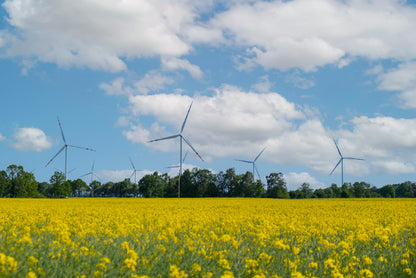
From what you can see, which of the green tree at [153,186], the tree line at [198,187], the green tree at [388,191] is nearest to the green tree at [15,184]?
the tree line at [198,187]

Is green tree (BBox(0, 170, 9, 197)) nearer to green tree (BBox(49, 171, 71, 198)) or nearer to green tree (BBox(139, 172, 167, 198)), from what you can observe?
green tree (BBox(49, 171, 71, 198))

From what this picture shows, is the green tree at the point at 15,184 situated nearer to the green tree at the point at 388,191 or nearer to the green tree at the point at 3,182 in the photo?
the green tree at the point at 3,182

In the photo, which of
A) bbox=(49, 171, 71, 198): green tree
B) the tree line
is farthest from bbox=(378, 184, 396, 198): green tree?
bbox=(49, 171, 71, 198): green tree

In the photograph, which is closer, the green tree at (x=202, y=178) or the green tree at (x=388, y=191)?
the green tree at (x=202, y=178)

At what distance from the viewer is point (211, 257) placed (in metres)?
7.84

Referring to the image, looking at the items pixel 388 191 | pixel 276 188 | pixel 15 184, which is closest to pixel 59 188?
pixel 15 184

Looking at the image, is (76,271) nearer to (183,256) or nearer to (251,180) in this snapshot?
(183,256)

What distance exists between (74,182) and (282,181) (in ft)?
342

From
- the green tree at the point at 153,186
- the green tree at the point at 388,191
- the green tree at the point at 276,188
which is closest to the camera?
the green tree at the point at 276,188

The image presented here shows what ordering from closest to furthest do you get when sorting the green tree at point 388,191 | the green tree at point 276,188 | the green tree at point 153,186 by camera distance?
the green tree at point 276,188 → the green tree at point 153,186 → the green tree at point 388,191

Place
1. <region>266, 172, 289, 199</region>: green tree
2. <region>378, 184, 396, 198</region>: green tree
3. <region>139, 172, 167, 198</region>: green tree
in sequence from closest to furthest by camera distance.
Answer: <region>266, 172, 289, 199</region>: green tree < <region>139, 172, 167, 198</region>: green tree < <region>378, 184, 396, 198</region>: green tree

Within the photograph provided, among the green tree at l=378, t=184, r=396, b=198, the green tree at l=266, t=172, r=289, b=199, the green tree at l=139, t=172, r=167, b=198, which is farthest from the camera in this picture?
the green tree at l=378, t=184, r=396, b=198

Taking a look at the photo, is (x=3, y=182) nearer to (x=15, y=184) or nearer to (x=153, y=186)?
(x=15, y=184)

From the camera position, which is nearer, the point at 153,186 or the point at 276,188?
the point at 276,188
